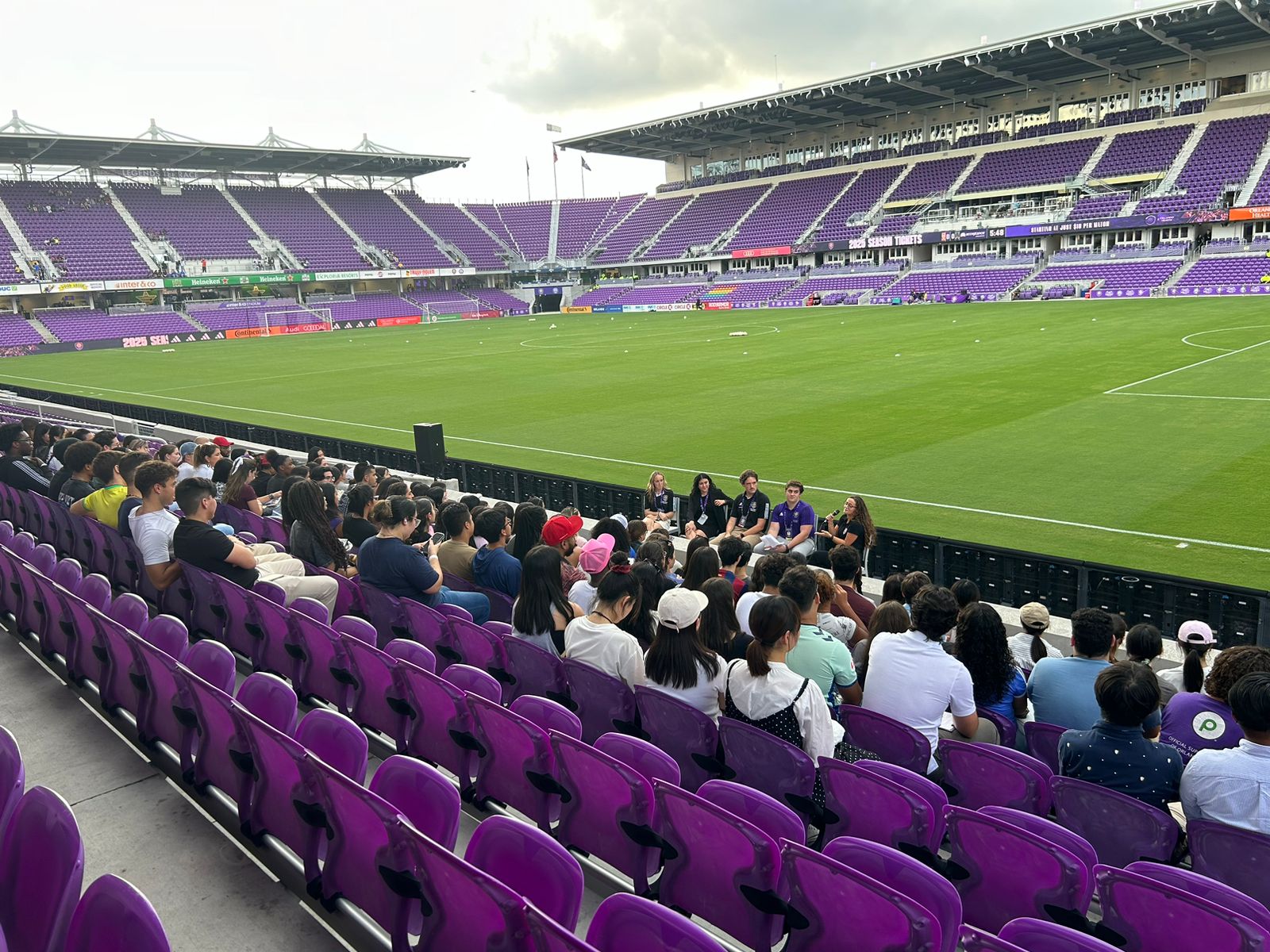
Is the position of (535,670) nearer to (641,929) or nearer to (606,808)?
(606,808)

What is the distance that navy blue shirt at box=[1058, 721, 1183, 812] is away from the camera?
13.6 feet

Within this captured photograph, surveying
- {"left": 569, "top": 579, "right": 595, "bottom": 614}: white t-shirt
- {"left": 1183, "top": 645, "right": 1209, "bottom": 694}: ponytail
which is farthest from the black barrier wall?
{"left": 569, "top": 579, "right": 595, "bottom": 614}: white t-shirt

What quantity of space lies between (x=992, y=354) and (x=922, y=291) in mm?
32936

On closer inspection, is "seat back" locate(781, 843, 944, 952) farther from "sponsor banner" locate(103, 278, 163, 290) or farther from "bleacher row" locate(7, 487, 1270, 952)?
"sponsor banner" locate(103, 278, 163, 290)

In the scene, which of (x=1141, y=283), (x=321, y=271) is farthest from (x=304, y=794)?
(x=321, y=271)

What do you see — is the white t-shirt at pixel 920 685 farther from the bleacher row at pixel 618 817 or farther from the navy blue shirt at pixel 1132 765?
the navy blue shirt at pixel 1132 765

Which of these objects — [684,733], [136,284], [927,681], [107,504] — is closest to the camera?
[684,733]

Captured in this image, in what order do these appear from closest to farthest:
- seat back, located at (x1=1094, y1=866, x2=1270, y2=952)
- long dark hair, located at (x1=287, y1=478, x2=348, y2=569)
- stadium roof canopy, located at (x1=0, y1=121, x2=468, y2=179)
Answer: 1. seat back, located at (x1=1094, y1=866, x2=1270, y2=952)
2. long dark hair, located at (x1=287, y1=478, x2=348, y2=569)
3. stadium roof canopy, located at (x1=0, y1=121, x2=468, y2=179)

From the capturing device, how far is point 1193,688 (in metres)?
5.27

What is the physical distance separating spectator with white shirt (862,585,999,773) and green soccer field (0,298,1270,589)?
8.48 meters

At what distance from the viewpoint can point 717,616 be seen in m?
5.43

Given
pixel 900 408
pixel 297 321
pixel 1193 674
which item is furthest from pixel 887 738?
pixel 297 321

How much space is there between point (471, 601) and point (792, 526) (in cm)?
→ 533

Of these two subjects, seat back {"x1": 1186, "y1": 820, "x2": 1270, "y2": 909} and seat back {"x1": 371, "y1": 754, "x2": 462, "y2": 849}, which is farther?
seat back {"x1": 371, "y1": 754, "x2": 462, "y2": 849}
